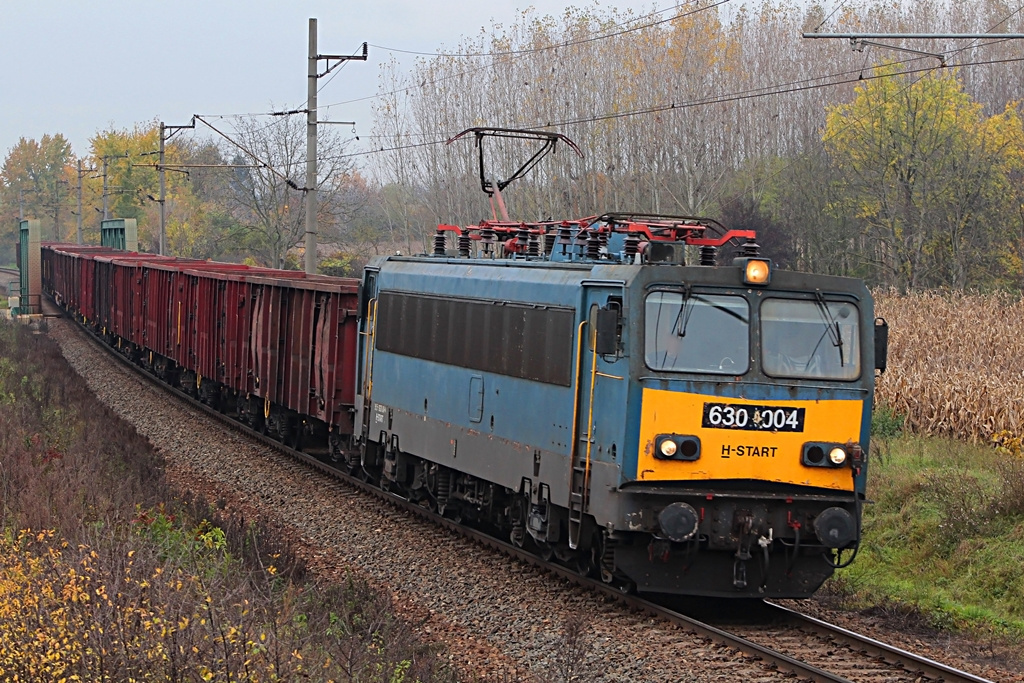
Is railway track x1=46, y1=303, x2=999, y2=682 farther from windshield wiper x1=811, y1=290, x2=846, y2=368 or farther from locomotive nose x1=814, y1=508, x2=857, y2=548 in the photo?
windshield wiper x1=811, y1=290, x2=846, y2=368

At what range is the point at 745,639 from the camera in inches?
350

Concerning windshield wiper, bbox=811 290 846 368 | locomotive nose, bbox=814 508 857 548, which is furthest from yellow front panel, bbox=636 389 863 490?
windshield wiper, bbox=811 290 846 368

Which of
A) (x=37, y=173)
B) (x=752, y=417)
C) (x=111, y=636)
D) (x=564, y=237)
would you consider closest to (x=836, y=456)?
(x=752, y=417)

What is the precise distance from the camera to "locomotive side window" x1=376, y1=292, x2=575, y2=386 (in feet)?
33.4

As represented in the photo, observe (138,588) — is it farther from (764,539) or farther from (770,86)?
(770,86)

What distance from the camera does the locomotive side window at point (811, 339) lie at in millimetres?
9336

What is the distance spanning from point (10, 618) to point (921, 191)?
123 feet

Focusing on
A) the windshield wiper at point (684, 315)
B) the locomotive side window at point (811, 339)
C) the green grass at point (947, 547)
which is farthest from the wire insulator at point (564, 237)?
the green grass at point (947, 547)

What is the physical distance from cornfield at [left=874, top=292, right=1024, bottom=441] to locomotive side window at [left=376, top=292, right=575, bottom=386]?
8219 mm

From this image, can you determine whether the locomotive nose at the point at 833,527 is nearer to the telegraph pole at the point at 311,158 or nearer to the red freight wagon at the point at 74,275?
the telegraph pole at the point at 311,158

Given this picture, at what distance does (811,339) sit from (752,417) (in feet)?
2.78

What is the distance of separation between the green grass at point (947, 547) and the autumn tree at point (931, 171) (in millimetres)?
27117

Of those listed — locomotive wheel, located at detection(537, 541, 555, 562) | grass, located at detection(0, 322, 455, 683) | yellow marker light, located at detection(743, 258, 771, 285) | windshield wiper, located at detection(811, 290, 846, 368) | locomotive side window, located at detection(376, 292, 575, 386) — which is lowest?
locomotive wheel, located at detection(537, 541, 555, 562)

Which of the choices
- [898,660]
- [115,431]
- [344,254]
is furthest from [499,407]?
[344,254]
